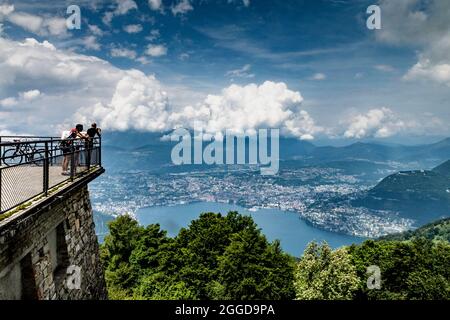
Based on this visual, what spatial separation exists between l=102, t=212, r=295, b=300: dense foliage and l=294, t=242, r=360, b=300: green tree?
6030 millimetres

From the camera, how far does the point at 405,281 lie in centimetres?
3944

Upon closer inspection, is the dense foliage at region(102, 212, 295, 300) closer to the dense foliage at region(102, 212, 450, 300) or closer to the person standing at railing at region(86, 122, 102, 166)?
the dense foliage at region(102, 212, 450, 300)

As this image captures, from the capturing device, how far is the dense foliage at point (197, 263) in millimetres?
38281

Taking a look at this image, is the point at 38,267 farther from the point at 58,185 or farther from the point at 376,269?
the point at 376,269

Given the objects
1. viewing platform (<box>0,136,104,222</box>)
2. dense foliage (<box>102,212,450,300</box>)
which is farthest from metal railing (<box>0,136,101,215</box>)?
dense foliage (<box>102,212,450,300</box>)

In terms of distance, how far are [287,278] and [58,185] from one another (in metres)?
35.9

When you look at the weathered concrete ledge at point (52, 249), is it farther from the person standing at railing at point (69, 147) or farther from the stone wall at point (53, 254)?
the person standing at railing at point (69, 147)

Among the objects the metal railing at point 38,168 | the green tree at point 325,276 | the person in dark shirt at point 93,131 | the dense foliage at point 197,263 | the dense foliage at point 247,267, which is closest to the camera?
the metal railing at point 38,168

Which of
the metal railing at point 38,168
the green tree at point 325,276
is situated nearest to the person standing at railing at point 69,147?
the metal railing at point 38,168

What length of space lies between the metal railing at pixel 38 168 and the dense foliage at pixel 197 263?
23662mm

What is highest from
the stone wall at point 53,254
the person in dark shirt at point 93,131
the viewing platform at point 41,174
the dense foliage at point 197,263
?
the person in dark shirt at point 93,131

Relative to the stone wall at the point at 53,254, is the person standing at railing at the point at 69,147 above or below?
above

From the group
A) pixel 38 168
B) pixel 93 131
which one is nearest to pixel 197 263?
pixel 93 131

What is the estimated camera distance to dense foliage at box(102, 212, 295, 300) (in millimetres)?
38281
